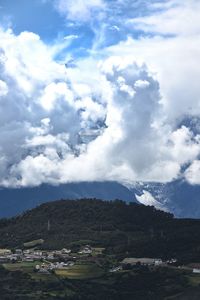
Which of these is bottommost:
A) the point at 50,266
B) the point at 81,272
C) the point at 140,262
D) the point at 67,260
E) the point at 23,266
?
the point at 81,272

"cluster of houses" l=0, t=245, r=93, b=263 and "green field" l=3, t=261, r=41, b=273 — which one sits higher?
"cluster of houses" l=0, t=245, r=93, b=263

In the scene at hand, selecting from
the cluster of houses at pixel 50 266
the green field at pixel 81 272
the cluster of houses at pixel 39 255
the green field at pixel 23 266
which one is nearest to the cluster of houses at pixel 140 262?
the green field at pixel 81 272

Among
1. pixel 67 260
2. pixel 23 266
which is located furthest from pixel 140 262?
pixel 23 266

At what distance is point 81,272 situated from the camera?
548 ft

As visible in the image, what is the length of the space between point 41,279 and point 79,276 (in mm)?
8359

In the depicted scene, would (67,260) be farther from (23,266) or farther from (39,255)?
(23,266)

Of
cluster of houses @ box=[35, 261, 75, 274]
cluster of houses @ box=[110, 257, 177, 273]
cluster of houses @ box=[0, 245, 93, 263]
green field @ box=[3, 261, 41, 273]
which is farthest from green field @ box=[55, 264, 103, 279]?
cluster of houses @ box=[0, 245, 93, 263]

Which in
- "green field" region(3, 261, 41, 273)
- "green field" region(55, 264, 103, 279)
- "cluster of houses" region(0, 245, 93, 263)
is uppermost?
"cluster of houses" region(0, 245, 93, 263)

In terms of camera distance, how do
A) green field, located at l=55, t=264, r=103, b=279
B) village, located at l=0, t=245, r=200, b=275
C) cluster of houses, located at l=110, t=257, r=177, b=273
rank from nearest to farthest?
green field, located at l=55, t=264, r=103, b=279, village, located at l=0, t=245, r=200, b=275, cluster of houses, located at l=110, t=257, r=177, b=273

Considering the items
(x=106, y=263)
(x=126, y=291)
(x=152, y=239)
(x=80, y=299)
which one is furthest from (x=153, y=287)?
(x=152, y=239)

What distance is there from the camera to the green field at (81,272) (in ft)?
535

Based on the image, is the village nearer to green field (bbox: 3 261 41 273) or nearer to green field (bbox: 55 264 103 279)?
green field (bbox: 3 261 41 273)

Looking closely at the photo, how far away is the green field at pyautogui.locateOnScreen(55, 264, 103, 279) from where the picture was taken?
163m

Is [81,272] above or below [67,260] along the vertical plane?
below
